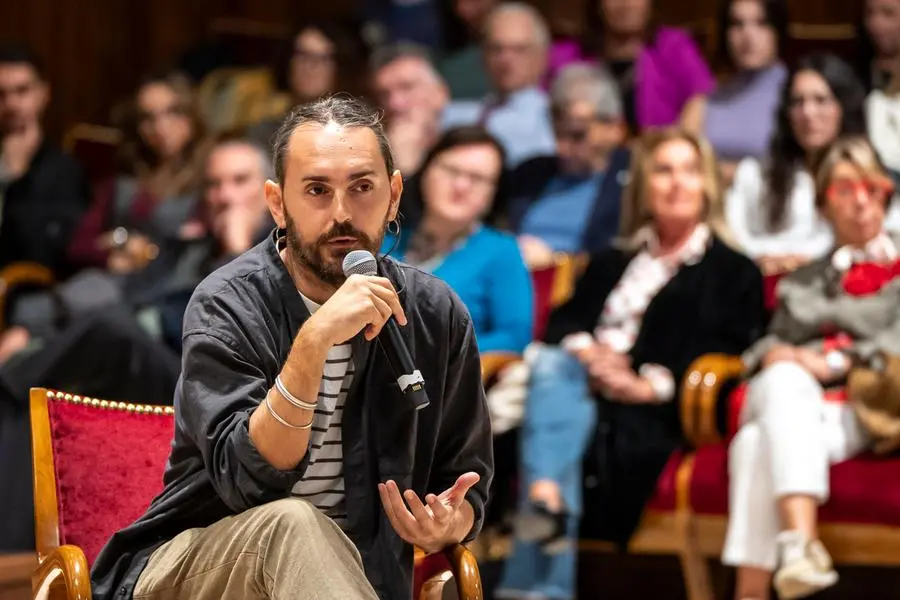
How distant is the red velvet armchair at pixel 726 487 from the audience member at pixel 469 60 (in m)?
Answer: 1.83

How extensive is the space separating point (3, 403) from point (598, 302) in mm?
1415

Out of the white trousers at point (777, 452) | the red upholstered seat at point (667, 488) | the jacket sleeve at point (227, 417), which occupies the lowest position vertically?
the red upholstered seat at point (667, 488)

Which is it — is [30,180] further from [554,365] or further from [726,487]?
[726,487]

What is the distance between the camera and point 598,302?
3.49 meters

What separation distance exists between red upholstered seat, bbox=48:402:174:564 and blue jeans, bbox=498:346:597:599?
1.26m

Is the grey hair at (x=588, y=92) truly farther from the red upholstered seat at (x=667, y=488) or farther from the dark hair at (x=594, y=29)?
the red upholstered seat at (x=667, y=488)

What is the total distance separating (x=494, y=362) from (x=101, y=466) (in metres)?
1.39

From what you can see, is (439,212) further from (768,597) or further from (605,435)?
(768,597)

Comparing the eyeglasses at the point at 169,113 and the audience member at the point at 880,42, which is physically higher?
the audience member at the point at 880,42

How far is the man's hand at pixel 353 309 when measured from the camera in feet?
5.17

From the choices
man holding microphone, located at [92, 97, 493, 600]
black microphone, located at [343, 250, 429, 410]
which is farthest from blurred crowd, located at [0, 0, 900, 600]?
black microphone, located at [343, 250, 429, 410]

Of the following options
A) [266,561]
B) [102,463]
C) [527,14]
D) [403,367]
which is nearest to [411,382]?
[403,367]

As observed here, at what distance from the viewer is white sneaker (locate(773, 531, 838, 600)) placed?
273cm

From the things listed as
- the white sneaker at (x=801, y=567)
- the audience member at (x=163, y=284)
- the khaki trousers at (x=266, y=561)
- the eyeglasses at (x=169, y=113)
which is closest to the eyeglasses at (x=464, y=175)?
the audience member at (x=163, y=284)
